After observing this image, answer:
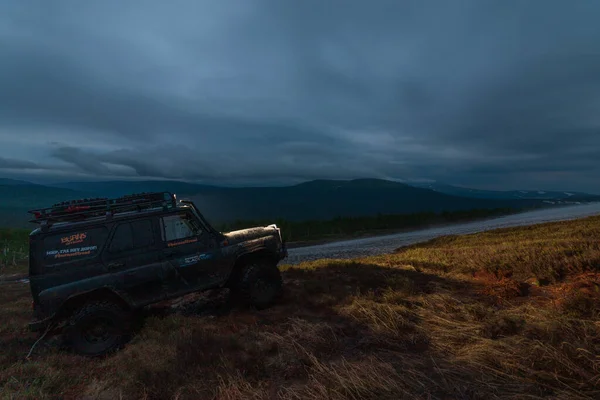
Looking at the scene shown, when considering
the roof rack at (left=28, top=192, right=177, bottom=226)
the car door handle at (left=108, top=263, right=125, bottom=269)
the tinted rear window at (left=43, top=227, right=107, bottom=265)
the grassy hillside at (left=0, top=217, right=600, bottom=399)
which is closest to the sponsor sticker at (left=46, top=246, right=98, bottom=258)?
the tinted rear window at (left=43, top=227, right=107, bottom=265)

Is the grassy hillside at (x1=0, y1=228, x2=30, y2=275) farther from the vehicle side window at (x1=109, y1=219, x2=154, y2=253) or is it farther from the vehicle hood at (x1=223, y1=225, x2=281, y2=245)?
the vehicle hood at (x1=223, y1=225, x2=281, y2=245)

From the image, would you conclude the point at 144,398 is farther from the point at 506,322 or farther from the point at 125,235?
the point at 506,322

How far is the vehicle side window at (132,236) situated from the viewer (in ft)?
22.2

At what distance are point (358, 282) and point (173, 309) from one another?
5.69 m

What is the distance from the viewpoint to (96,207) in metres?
6.94

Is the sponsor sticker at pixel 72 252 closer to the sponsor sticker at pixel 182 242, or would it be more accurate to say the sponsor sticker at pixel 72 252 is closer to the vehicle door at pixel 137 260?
the vehicle door at pixel 137 260

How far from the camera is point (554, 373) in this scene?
4.08 m

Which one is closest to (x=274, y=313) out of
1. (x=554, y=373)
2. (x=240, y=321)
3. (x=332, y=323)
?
(x=240, y=321)

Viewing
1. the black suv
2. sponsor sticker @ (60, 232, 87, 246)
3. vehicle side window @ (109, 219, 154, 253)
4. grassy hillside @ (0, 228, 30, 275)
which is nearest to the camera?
the black suv

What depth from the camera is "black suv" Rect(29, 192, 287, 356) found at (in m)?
6.16

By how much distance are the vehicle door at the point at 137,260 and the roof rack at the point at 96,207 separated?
0.43m

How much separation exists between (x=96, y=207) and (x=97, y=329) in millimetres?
2539

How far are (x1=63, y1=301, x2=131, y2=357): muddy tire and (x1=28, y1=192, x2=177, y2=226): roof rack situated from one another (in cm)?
187

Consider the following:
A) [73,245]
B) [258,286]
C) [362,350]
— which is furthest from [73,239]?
[362,350]
